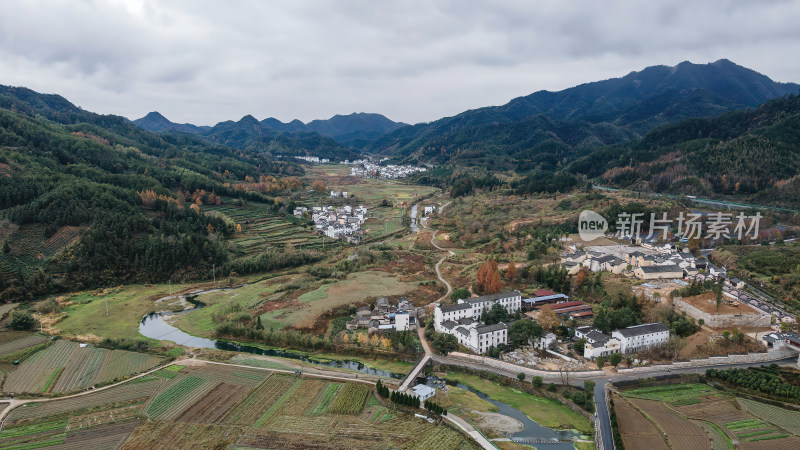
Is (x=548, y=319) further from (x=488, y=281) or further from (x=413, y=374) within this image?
A: (x=413, y=374)

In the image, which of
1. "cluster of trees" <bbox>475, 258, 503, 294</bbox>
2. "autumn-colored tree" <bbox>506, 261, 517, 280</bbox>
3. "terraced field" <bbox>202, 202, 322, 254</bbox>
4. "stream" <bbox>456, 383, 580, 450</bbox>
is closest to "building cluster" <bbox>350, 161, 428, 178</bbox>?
"terraced field" <bbox>202, 202, 322, 254</bbox>

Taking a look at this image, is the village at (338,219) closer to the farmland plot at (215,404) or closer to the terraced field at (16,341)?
the terraced field at (16,341)

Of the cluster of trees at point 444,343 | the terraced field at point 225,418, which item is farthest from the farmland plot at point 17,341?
the cluster of trees at point 444,343

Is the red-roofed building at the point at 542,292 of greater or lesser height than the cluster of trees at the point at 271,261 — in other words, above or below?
below

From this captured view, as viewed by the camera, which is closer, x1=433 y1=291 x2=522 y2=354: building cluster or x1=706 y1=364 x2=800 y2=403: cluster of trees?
x1=706 y1=364 x2=800 y2=403: cluster of trees

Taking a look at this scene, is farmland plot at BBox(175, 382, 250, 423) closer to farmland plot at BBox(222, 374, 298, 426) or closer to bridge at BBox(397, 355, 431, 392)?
farmland plot at BBox(222, 374, 298, 426)

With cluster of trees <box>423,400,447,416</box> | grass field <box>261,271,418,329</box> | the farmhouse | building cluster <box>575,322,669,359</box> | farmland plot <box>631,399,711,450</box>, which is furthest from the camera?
the farmhouse

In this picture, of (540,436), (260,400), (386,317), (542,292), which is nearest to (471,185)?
(542,292)
